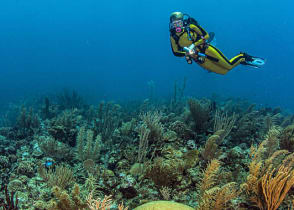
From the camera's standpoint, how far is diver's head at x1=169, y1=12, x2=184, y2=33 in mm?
6672

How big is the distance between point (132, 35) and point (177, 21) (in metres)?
157

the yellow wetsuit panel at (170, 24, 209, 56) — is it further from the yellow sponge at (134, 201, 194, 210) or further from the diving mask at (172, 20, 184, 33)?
the yellow sponge at (134, 201, 194, 210)

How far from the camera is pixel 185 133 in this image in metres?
5.69

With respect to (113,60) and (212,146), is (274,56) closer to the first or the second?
(113,60)

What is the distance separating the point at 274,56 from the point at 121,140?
132m

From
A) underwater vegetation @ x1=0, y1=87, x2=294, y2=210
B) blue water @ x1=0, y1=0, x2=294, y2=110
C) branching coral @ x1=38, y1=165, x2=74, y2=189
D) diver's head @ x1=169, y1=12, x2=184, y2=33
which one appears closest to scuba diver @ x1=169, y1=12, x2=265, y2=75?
diver's head @ x1=169, y1=12, x2=184, y2=33

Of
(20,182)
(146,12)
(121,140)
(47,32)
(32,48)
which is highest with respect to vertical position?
(146,12)

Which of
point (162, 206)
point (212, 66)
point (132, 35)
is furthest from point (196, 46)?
point (132, 35)

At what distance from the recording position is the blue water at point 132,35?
→ 10340 cm

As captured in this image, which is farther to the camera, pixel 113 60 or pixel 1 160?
pixel 113 60

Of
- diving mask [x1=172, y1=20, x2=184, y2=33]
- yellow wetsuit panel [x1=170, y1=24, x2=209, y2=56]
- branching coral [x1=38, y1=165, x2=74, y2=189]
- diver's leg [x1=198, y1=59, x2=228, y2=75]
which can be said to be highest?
diving mask [x1=172, y1=20, x2=184, y2=33]

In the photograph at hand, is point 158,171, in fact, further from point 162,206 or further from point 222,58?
point 222,58

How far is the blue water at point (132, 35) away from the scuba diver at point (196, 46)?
8388 centimetres

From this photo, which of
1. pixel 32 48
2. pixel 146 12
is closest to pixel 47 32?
pixel 32 48
